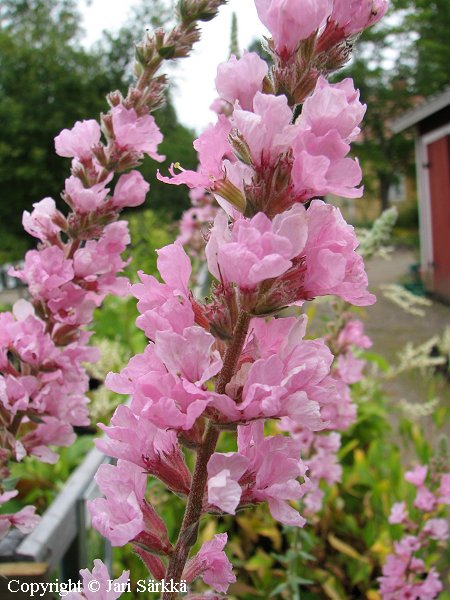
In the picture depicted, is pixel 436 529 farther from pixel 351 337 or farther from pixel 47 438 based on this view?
pixel 47 438

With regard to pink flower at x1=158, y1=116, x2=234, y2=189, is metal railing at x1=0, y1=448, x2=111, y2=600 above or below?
below

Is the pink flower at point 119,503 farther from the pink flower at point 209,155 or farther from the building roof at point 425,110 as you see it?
the building roof at point 425,110

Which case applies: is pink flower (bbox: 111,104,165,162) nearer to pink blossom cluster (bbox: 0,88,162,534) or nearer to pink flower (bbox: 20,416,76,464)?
pink blossom cluster (bbox: 0,88,162,534)

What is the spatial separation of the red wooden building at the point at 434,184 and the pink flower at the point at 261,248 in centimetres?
1177

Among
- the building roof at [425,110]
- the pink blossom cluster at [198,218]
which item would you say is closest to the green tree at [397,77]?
the building roof at [425,110]

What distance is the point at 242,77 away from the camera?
71cm

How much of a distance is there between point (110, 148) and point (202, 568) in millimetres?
814

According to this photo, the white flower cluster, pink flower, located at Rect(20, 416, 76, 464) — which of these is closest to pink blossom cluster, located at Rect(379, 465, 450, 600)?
the white flower cluster

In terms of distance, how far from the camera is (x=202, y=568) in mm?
746

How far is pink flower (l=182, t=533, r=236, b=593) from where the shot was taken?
737 mm

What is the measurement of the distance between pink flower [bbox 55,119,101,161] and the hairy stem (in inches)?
26.5

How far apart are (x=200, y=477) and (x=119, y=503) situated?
98 mm

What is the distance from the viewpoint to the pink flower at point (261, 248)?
2.06 ft

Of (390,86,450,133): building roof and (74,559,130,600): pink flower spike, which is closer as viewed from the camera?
(74,559,130,600): pink flower spike
